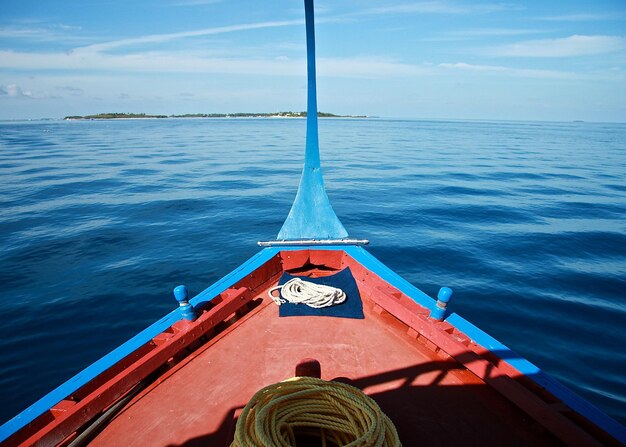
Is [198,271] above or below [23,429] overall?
below

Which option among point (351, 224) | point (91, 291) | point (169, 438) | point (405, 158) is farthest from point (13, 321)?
point (405, 158)

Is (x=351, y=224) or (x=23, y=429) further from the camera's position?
(x=351, y=224)

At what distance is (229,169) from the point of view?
2333 cm

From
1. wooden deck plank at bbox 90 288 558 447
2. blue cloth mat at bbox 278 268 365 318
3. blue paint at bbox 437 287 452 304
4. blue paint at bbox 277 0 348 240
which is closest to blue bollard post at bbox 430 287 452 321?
blue paint at bbox 437 287 452 304

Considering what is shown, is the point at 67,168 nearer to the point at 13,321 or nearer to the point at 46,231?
the point at 46,231

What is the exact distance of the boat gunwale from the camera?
2748mm

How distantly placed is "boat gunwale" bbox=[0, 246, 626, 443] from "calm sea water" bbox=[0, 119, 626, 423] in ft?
10.7

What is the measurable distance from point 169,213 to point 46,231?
4.25 meters

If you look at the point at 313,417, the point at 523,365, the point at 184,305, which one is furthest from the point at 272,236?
the point at 313,417

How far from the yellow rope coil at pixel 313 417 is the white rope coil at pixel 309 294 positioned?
1993mm

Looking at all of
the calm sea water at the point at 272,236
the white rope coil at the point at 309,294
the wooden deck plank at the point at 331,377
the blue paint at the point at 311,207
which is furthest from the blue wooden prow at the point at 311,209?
the calm sea water at the point at 272,236

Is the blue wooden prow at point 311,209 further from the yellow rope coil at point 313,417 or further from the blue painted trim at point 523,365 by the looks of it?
the yellow rope coil at point 313,417

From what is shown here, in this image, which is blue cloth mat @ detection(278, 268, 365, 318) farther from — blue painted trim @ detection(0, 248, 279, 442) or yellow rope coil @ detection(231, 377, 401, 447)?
yellow rope coil @ detection(231, 377, 401, 447)

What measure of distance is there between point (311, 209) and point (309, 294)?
217 centimetres
